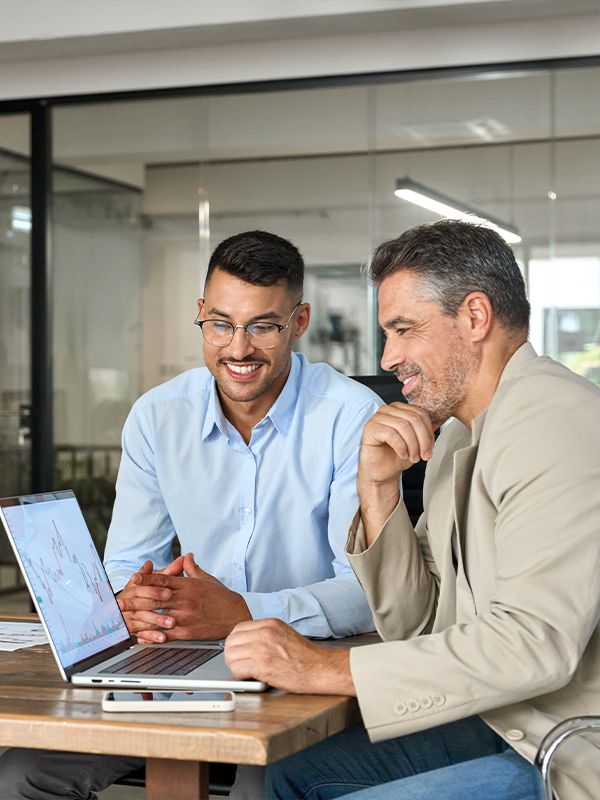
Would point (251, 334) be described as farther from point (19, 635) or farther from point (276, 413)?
point (19, 635)

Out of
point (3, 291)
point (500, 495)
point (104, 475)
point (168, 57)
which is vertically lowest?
point (104, 475)

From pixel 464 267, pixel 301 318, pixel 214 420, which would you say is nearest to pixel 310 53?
pixel 301 318

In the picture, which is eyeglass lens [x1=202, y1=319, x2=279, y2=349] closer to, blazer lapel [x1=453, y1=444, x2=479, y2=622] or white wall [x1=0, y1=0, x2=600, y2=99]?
blazer lapel [x1=453, y1=444, x2=479, y2=622]

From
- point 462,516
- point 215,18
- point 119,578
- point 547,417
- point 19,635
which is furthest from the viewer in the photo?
point 215,18

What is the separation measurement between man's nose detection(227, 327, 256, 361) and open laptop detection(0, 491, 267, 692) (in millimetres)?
575

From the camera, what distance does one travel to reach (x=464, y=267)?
5.07ft

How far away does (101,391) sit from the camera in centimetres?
486

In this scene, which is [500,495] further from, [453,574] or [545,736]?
[545,736]

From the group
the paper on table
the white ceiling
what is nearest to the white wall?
the white ceiling

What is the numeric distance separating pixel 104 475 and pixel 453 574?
3.68 meters

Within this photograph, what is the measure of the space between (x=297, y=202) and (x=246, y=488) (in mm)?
2839

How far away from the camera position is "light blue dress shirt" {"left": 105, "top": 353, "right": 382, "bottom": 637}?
1938 mm

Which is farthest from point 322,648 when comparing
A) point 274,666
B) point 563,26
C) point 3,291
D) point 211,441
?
point 3,291

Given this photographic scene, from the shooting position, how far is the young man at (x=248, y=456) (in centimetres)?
194
